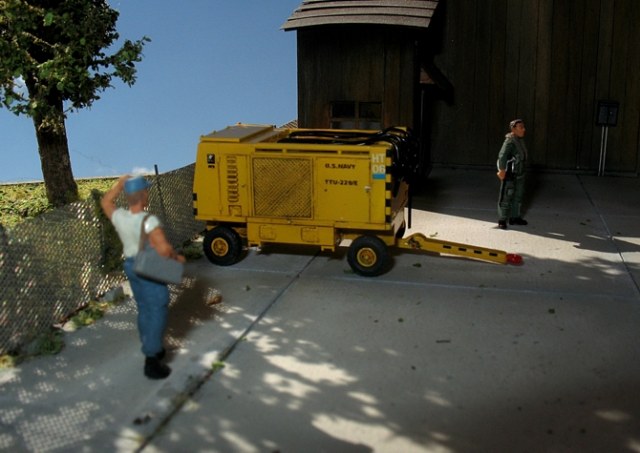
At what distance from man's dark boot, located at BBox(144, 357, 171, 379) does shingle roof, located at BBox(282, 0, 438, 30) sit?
8892mm

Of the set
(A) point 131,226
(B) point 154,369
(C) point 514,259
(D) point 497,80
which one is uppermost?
(D) point 497,80

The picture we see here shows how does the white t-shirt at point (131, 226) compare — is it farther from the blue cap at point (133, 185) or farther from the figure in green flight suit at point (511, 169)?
the figure in green flight suit at point (511, 169)

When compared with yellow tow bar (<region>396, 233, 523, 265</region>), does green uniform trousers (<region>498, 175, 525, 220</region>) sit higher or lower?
higher

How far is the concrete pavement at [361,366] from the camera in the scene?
5.72 m

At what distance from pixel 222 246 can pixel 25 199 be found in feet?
22.0

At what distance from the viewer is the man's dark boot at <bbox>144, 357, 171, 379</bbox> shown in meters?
6.55

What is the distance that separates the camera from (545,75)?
647 inches

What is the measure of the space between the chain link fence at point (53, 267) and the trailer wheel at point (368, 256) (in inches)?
121

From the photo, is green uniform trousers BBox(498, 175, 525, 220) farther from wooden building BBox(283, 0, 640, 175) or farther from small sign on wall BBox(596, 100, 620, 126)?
small sign on wall BBox(596, 100, 620, 126)

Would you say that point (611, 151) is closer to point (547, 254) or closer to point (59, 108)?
point (547, 254)

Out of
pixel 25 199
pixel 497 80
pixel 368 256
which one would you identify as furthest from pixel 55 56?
pixel 497 80

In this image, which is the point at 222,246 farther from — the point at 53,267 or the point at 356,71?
the point at 356,71

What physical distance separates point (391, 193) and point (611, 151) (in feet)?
31.6

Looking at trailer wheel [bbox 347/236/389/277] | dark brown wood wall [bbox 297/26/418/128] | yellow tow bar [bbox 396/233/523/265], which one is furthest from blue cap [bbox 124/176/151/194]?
dark brown wood wall [bbox 297/26/418/128]
